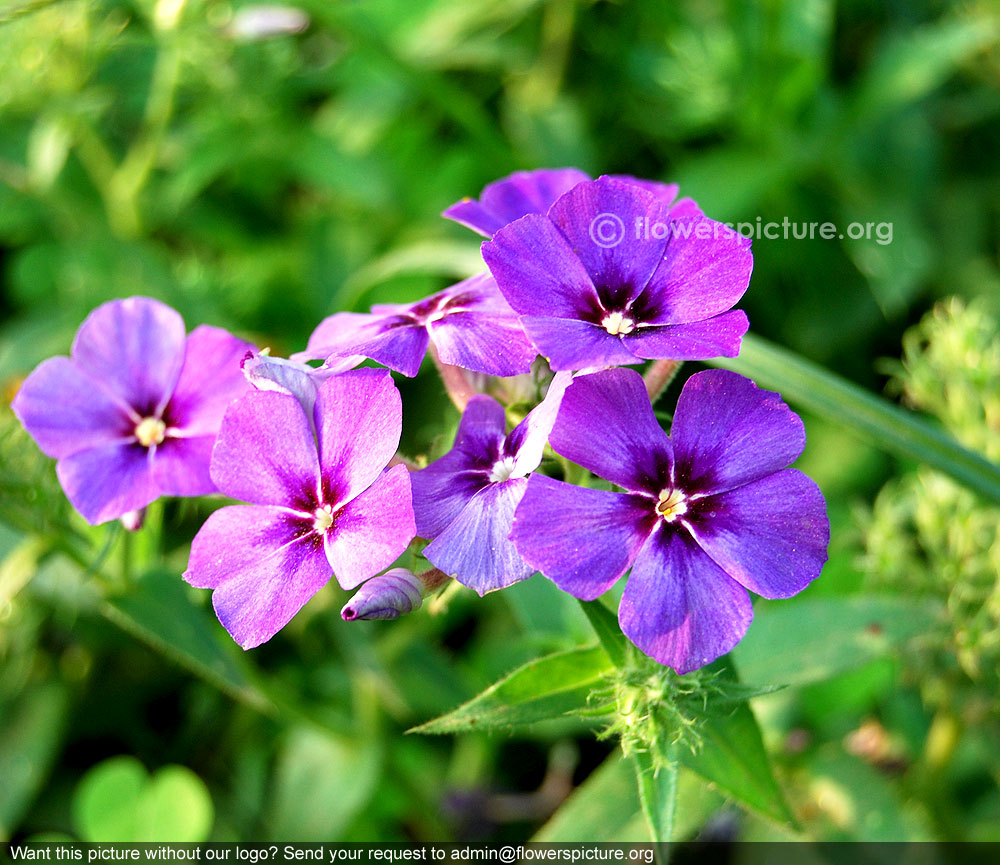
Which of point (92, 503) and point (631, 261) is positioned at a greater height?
point (631, 261)

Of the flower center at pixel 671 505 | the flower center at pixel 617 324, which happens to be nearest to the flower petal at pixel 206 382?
the flower center at pixel 617 324

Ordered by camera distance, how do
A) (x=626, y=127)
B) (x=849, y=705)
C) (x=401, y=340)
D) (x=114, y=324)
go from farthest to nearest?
1. (x=626, y=127)
2. (x=849, y=705)
3. (x=114, y=324)
4. (x=401, y=340)

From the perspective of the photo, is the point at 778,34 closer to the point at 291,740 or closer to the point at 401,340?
the point at 401,340

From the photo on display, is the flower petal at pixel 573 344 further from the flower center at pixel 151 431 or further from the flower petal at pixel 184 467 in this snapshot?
the flower center at pixel 151 431

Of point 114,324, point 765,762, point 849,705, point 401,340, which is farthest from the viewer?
point 849,705

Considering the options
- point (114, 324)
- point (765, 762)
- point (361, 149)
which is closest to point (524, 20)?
point (361, 149)

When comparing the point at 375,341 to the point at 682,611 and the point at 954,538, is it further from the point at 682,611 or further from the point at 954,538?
the point at 954,538
